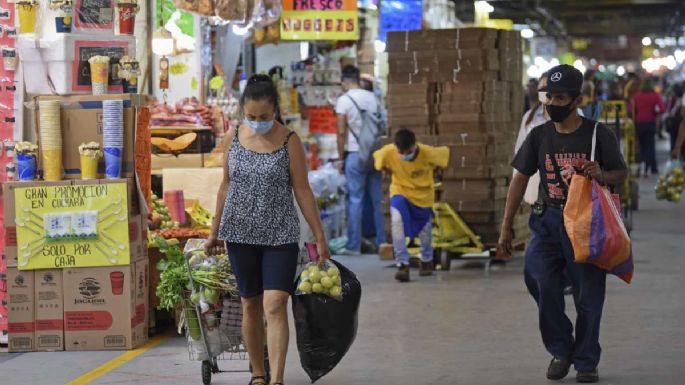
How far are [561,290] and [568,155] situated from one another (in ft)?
2.68

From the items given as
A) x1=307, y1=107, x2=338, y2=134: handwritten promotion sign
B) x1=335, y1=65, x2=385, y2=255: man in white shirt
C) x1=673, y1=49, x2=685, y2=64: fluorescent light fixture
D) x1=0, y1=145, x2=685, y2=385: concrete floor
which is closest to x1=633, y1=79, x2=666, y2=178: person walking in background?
x1=307, y1=107, x2=338, y2=134: handwritten promotion sign

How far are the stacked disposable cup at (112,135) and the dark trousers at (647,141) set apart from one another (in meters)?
19.8

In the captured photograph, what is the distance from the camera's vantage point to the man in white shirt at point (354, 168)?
15578 mm

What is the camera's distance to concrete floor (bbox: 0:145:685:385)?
818 cm

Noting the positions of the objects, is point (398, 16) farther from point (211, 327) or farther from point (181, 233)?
point (211, 327)

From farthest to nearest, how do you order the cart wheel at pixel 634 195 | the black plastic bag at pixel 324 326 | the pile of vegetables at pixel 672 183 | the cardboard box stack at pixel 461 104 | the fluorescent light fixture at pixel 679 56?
1. the fluorescent light fixture at pixel 679 56
2. the cart wheel at pixel 634 195
3. the pile of vegetables at pixel 672 183
4. the cardboard box stack at pixel 461 104
5. the black plastic bag at pixel 324 326

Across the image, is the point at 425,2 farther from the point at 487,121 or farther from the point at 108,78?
the point at 108,78

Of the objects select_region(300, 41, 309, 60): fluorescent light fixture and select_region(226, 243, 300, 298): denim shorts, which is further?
select_region(300, 41, 309, 60): fluorescent light fixture

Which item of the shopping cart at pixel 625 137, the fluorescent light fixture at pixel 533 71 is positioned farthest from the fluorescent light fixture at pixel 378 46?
the fluorescent light fixture at pixel 533 71

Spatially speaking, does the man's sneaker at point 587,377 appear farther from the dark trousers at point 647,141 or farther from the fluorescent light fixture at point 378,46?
the dark trousers at point 647,141

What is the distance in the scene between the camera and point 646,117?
89.4ft

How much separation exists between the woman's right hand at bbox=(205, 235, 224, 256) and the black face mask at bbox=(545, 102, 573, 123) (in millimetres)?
2069

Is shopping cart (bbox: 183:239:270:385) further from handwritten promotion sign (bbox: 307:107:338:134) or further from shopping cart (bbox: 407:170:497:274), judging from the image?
handwritten promotion sign (bbox: 307:107:338:134)

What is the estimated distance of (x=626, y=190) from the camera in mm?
17688
